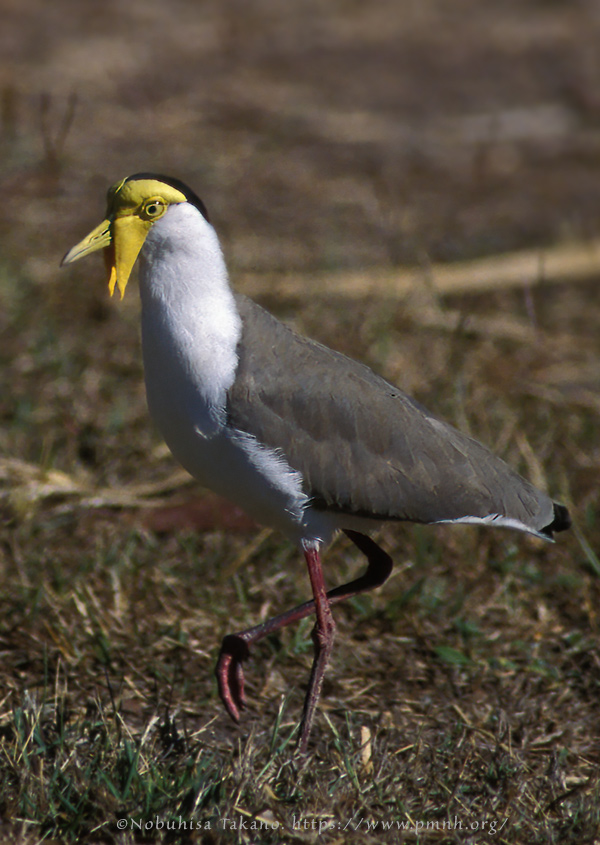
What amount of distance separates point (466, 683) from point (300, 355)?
1.27 metres

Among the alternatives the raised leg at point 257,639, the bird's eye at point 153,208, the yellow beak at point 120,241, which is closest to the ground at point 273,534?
the raised leg at point 257,639

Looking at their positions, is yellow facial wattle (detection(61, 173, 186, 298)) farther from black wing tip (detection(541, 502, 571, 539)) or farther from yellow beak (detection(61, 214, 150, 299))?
black wing tip (detection(541, 502, 571, 539))

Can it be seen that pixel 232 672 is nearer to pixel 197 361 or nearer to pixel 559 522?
pixel 197 361

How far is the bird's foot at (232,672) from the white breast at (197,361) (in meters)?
0.43

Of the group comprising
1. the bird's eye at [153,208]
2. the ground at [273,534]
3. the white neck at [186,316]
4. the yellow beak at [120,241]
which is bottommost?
the ground at [273,534]

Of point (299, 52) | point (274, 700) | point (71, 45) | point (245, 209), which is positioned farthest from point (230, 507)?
point (299, 52)

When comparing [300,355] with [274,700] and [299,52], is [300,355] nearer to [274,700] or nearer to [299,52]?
[274,700]

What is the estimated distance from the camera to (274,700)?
3.27 meters

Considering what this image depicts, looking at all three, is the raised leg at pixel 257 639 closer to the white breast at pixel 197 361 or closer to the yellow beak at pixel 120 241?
the white breast at pixel 197 361

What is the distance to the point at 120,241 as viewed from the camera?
2820mm

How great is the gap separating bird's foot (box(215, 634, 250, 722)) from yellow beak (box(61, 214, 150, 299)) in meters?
1.06

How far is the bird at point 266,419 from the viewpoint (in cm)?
275

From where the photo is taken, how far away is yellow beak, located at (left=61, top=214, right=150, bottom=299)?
2.80m

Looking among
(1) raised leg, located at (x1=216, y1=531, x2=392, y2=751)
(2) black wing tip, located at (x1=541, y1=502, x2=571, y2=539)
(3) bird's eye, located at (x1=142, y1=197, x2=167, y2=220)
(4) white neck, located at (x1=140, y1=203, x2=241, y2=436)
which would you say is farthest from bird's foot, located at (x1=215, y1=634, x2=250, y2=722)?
(3) bird's eye, located at (x1=142, y1=197, x2=167, y2=220)
